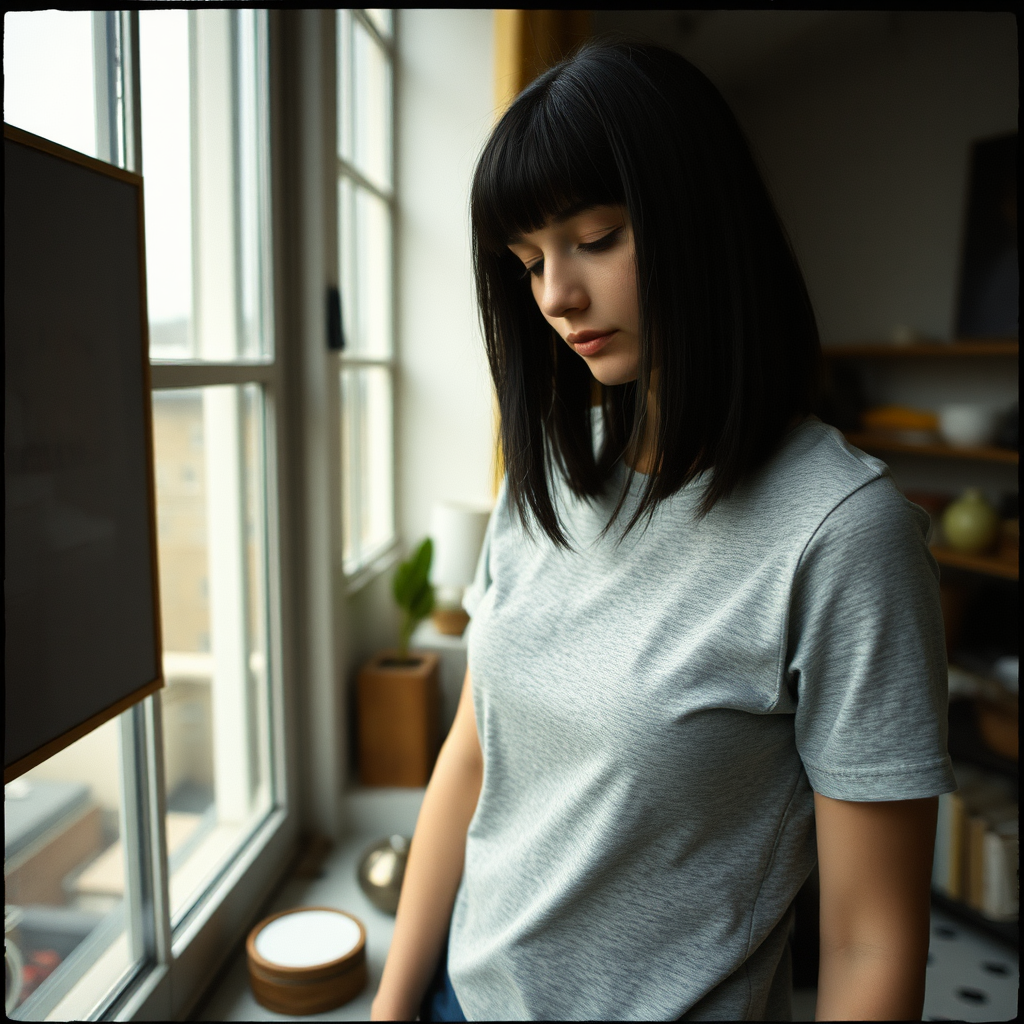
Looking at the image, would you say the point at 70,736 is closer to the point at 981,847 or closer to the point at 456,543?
the point at 456,543

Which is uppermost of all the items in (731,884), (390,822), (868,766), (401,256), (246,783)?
(401,256)

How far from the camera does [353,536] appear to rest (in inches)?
96.0

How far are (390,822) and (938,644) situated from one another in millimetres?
1697

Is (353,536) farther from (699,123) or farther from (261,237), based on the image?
(699,123)

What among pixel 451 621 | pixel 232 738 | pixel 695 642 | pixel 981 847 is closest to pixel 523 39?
pixel 451 621

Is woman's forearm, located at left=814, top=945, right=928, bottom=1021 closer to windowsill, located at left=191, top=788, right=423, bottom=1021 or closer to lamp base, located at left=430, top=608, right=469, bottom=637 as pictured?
windowsill, located at left=191, top=788, right=423, bottom=1021

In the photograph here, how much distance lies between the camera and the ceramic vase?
2.26 m

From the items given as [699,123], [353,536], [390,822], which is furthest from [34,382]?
[353,536]

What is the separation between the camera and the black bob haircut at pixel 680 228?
63 cm

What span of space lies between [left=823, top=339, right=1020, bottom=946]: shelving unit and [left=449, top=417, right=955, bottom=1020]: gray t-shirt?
57.5 inches

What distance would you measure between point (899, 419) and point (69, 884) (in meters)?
2.46

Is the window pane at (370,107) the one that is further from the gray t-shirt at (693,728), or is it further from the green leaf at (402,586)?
the gray t-shirt at (693,728)

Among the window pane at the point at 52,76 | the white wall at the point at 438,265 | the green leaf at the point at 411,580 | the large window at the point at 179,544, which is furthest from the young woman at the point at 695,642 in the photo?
the white wall at the point at 438,265

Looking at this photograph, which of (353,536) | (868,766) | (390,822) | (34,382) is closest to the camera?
(868,766)
